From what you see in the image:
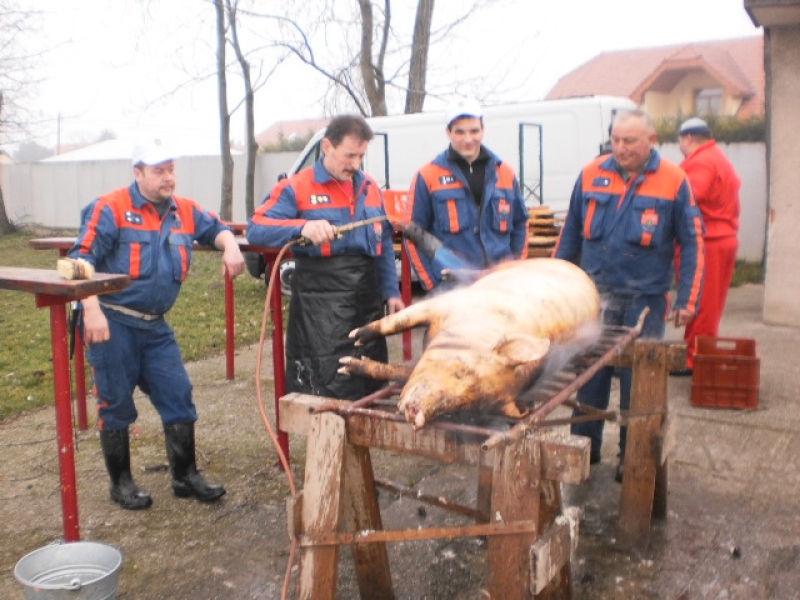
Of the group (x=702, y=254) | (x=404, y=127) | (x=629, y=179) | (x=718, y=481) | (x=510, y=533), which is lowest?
(x=718, y=481)

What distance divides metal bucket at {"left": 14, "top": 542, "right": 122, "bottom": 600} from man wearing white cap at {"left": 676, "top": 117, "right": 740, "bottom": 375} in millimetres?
4357

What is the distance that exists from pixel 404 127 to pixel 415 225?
21.7 feet

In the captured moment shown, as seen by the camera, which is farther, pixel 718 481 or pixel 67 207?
pixel 67 207

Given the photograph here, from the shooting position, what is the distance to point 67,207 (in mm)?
22141

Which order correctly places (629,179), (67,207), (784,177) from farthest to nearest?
(67,207), (784,177), (629,179)

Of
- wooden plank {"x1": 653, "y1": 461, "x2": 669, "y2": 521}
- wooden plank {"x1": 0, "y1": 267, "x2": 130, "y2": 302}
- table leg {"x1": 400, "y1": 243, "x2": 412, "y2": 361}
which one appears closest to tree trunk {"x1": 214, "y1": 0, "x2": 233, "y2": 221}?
table leg {"x1": 400, "y1": 243, "x2": 412, "y2": 361}

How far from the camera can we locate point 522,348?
2264mm

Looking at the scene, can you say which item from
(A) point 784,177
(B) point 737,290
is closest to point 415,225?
(A) point 784,177

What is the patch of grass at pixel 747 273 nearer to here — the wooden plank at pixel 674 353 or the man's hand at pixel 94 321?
the wooden plank at pixel 674 353

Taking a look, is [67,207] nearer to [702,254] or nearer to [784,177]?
[784,177]

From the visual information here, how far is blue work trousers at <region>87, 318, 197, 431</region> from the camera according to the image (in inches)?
138

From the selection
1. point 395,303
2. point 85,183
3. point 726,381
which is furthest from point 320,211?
point 85,183

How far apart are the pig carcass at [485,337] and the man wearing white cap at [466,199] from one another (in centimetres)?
97

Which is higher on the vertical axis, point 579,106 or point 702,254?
point 579,106
